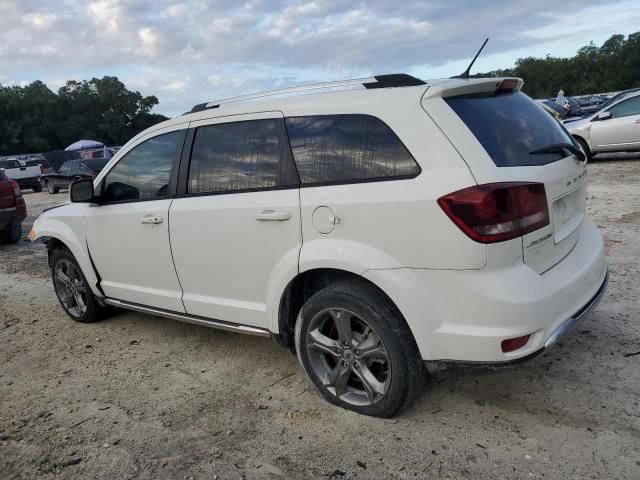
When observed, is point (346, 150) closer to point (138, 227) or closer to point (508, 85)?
point (508, 85)

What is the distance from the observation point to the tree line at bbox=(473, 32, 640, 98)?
8188 cm

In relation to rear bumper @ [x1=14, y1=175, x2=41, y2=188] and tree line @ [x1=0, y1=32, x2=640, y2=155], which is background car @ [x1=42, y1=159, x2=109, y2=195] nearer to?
rear bumper @ [x1=14, y1=175, x2=41, y2=188]

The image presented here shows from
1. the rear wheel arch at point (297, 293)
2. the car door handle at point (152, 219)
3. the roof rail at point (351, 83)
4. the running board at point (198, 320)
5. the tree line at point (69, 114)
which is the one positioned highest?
the tree line at point (69, 114)

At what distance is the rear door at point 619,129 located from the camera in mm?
12484

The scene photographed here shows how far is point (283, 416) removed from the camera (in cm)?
322

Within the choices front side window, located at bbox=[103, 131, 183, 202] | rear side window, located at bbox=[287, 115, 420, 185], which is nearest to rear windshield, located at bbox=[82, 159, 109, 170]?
front side window, located at bbox=[103, 131, 183, 202]

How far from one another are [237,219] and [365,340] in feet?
3.60

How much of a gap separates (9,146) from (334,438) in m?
72.4

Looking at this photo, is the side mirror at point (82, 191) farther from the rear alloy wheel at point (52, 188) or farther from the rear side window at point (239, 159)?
the rear alloy wheel at point (52, 188)

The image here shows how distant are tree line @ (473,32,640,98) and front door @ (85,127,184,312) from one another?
84.8 m

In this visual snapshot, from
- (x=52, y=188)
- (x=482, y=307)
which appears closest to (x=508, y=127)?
(x=482, y=307)

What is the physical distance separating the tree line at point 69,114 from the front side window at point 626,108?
218 ft

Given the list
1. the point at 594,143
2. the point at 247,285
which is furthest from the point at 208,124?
the point at 594,143

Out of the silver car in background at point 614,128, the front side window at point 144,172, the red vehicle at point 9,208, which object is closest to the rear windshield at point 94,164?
the red vehicle at point 9,208
